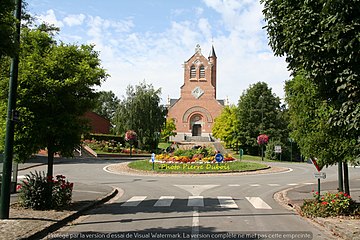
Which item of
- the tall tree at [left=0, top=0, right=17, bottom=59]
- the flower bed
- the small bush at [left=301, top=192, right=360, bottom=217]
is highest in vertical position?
the tall tree at [left=0, top=0, right=17, bottom=59]

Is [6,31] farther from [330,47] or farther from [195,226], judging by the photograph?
[195,226]

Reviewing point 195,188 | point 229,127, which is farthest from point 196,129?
point 195,188

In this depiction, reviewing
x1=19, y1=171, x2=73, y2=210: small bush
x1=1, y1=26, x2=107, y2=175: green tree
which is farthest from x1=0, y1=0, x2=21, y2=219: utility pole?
x1=19, y1=171, x2=73, y2=210: small bush

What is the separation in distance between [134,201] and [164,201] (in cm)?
111

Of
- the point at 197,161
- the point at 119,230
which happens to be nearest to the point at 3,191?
the point at 119,230

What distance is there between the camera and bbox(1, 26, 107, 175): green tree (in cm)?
1035

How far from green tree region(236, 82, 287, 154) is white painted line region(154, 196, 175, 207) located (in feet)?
129

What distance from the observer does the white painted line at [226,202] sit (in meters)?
12.2

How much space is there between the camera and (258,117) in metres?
53.6

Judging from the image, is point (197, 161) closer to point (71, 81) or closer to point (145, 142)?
point (71, 81)

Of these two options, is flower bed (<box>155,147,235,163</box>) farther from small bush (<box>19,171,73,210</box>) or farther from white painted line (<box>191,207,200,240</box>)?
small bush (<box>19,171,73,210</box>)

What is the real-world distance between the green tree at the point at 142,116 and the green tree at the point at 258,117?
39.7ft

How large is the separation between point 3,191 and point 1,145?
193cm

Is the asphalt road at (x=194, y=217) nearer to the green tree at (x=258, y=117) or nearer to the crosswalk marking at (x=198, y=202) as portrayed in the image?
the crosswalk marking at (x=198, y=202)
